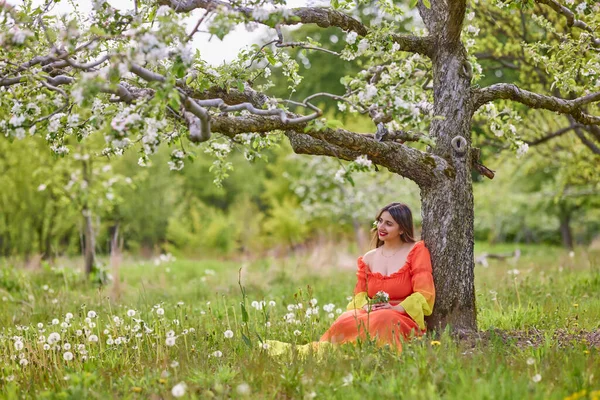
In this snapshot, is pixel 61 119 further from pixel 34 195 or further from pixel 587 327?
pixel 34 195

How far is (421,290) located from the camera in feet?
17.8

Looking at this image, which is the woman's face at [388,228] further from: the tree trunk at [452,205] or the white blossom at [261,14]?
the white blossom at [261,14]

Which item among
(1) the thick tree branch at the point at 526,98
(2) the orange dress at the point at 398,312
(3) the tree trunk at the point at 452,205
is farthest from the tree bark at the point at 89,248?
(1) the thick tree branch at the point at 526,98

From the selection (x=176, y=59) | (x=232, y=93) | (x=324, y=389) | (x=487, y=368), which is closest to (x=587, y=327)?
(x=487, y=368)

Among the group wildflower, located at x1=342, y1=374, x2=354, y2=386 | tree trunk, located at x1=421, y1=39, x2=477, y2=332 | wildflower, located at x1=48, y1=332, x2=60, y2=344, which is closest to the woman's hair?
tree trunk, located at x1=421, y1=39, x2=477, y2=332

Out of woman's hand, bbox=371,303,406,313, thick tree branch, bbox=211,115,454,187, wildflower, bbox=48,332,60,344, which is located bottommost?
woman's hand, bbox=371,303,406,313

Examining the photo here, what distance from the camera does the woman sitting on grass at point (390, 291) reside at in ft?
17.2

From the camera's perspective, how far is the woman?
5258mm

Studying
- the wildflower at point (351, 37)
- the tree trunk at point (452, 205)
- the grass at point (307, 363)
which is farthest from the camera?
the tree trunk at point (452, 205)

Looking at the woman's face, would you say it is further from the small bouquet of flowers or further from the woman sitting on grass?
the small bouquet of flowers

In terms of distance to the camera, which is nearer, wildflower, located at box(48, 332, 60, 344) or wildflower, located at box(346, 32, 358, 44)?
wildflower, located at box(346, 32, 358, 44)

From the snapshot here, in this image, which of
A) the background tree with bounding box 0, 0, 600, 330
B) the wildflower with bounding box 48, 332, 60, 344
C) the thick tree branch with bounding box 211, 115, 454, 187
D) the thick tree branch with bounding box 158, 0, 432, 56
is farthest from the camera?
the thick tree branch with bounding box 211, 115, 454, 187

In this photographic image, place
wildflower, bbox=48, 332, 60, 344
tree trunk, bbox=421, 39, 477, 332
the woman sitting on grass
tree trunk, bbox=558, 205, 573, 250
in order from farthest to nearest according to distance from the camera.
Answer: tree trunk, bbox=558, 205, 573, 250 → tree trunk, bbox=421, 39, 477, 332 → the woman sitting on grass → wildflower, bbox=48, 332, 60, 344

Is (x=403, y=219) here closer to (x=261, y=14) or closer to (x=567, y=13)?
(x=567, y=13)
